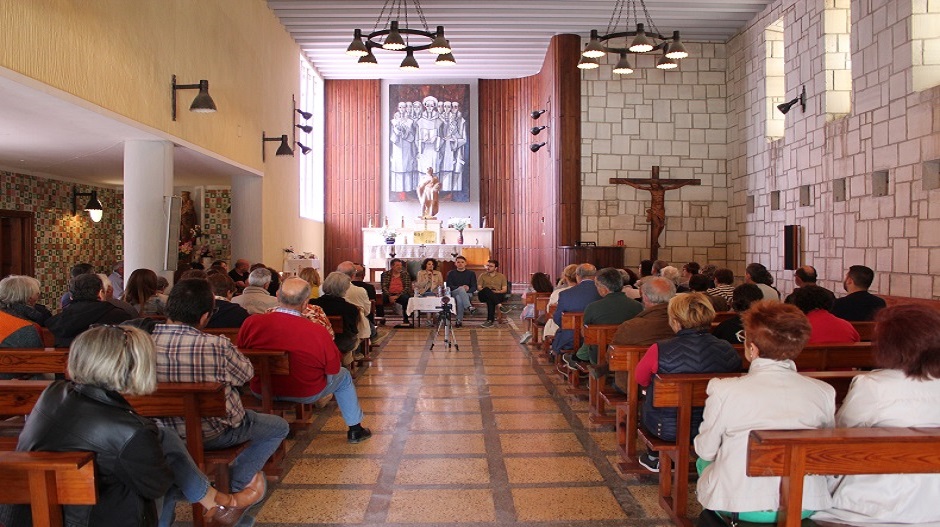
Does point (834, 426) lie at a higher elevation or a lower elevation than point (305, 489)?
higher

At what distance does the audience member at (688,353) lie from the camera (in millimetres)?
3172

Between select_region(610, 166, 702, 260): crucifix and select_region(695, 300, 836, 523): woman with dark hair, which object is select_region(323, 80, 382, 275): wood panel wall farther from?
select_region(695, 300, 836, 523): woman with dark hair

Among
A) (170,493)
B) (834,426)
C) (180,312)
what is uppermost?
(180,312)

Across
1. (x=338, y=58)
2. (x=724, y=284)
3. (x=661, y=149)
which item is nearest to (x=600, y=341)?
(x=724, y=284)

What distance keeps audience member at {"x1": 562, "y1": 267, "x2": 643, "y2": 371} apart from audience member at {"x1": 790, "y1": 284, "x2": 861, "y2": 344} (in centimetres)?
115

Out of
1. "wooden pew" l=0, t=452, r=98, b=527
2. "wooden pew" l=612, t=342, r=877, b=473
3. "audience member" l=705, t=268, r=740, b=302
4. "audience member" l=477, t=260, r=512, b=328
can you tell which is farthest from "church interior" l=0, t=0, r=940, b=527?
"audience member" l=705, t=268, r=740, b=302

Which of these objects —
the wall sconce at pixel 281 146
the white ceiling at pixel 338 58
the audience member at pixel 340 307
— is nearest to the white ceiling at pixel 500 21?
the white ceiling at pixel 338 58

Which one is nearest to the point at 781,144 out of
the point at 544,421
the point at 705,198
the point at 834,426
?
the point at 705,198

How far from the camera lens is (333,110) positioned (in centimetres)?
1683

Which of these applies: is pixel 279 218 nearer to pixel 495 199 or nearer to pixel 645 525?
pixel 495 199

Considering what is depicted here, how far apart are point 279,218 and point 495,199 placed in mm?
5897

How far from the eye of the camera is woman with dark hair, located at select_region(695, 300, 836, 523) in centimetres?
227

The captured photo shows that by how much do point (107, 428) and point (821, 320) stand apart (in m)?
3.70

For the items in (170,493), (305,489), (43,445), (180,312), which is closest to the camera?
(43,445)
